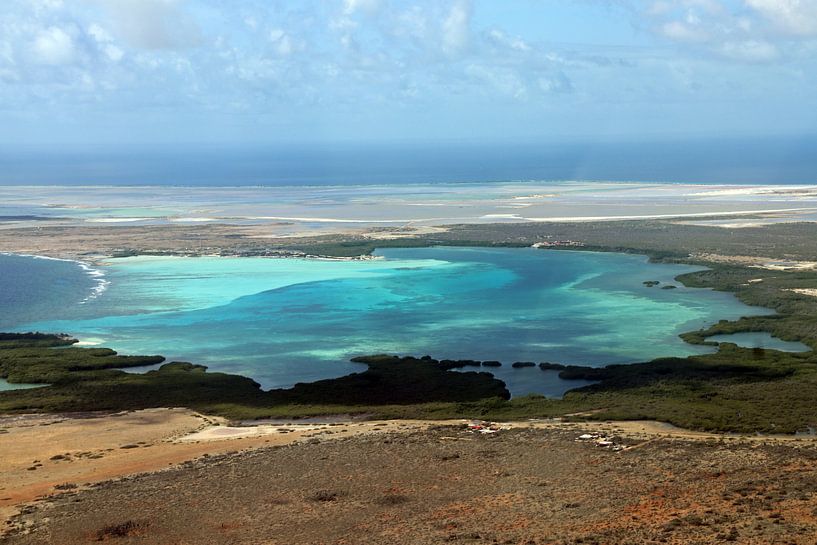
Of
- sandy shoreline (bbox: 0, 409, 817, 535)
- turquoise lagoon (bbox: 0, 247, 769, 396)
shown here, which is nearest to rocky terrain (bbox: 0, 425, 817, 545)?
sandy shoreline (bbox: 0, 409, 817, 535)

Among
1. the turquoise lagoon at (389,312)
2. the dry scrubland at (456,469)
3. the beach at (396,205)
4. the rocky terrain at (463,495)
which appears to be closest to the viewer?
the rocky terrain at (463,495)

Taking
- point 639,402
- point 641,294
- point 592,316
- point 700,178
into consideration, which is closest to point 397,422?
point 639,402

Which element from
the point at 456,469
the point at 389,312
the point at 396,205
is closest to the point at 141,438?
the point at 456,469

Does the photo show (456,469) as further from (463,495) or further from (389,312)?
(389,312)

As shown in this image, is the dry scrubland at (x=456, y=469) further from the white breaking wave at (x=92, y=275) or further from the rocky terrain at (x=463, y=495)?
the white breaking wave at (x=92, y=275)

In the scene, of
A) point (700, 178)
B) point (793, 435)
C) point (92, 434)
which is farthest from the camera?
point (700, 178)

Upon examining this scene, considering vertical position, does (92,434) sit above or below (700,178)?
below

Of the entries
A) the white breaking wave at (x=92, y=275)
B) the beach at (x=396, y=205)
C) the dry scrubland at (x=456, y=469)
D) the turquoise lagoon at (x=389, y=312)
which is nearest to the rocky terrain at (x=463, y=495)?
the dry scrubland at (x=456, y=469)

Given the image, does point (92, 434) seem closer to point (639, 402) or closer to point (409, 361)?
point (409, 361)

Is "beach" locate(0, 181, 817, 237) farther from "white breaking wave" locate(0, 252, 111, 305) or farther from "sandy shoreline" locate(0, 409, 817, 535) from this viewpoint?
"sandy shoreline" locate(0, 409, 817, 535)
